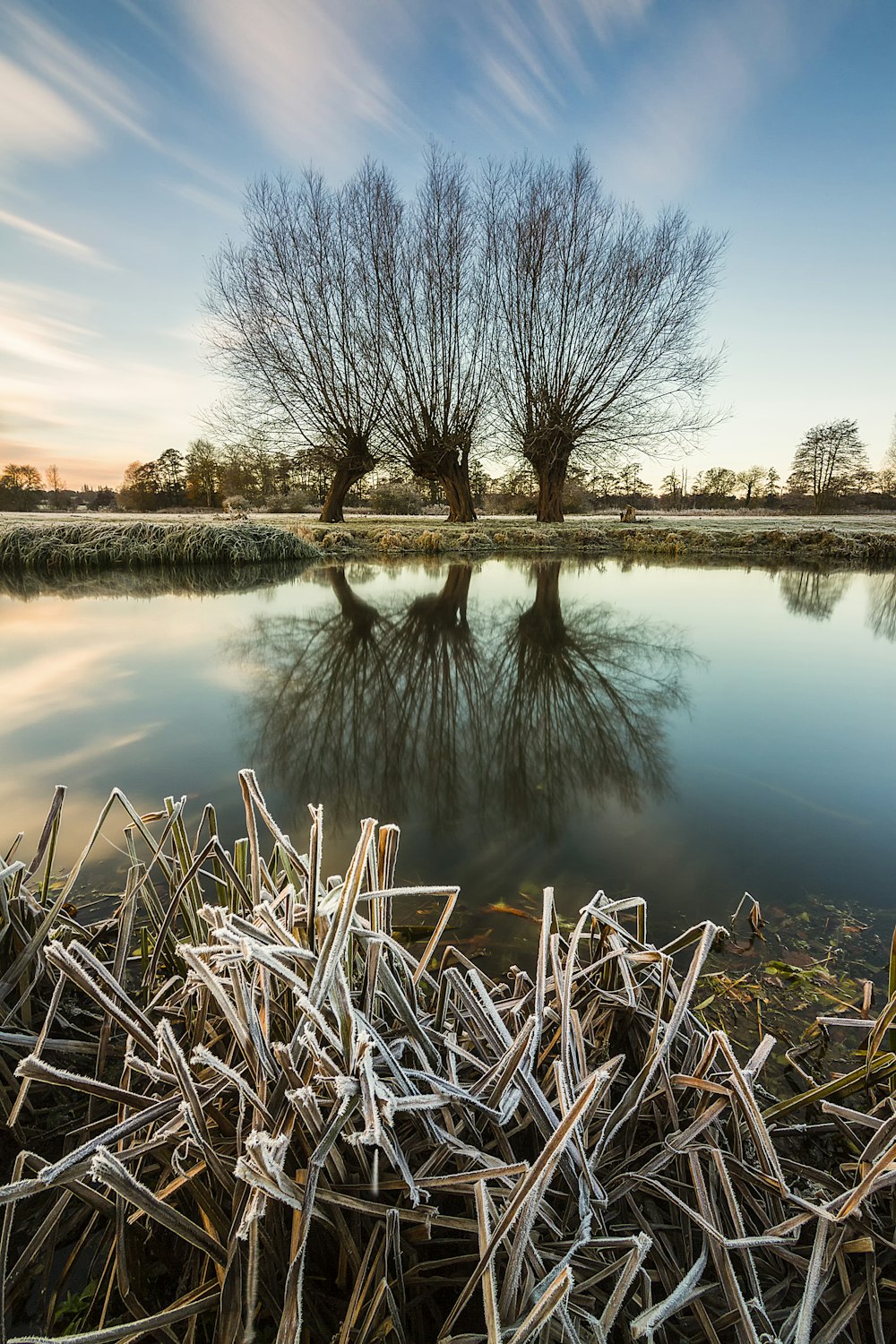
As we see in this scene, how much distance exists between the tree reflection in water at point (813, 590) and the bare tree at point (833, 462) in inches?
584

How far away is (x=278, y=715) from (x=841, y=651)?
3543 mm

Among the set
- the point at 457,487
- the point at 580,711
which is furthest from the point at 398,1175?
the point at 457,487

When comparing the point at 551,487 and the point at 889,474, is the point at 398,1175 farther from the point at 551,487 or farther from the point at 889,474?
the point at 889,474

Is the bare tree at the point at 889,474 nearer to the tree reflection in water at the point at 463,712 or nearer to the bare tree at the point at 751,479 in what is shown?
the bare tree at the point at 751,479

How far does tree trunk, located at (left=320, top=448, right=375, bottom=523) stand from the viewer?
48.3 feet

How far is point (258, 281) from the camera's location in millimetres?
12867

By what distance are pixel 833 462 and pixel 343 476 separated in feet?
60.8

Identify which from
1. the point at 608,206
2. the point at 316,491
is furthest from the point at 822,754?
the point at 316,491

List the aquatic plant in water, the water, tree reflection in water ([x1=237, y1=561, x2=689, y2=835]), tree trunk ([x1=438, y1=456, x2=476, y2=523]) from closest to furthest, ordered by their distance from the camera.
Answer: the aquatic plant in water, the water, tree reflection in water ([x1=237, y1=561, x2=689, y2=835]), tree trunk ([x1=438, y1=456, x2=476, y2=523])

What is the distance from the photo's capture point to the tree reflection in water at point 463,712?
1842 mm

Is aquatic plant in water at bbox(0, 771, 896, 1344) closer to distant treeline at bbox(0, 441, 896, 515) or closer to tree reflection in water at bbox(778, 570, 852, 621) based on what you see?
tree reflection in water at bbox(778, 570, 852, 621)

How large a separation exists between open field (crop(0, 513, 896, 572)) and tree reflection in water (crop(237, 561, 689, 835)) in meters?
4.48

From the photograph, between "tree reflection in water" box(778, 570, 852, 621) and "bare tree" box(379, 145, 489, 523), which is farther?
"bare tree" box(379, 145, 489, 523)

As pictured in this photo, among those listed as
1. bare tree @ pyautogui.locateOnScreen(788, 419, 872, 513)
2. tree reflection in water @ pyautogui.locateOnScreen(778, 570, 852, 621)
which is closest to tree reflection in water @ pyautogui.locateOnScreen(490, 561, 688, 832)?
tree reflection in water @ pyautogui.locateOnScreen(778, 570, 852, 621)
